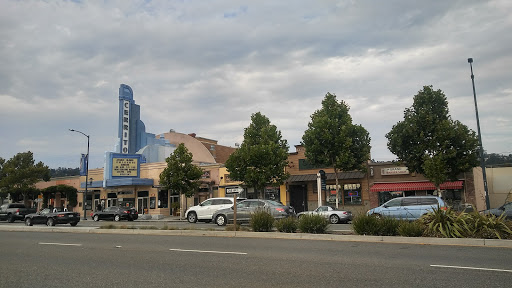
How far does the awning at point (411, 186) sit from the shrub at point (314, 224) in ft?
61.0

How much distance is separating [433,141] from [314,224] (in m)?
16.8

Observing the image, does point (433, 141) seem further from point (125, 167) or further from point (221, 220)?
point (125, 167)

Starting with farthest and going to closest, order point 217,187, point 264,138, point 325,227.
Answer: point 217,187 → point 264,138 → point 325,227

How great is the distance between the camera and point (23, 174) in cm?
4969

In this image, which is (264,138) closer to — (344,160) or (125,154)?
(344,160)

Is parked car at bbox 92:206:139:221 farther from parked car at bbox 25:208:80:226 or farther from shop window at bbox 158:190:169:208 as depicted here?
shop window at bbox 158:190:169:208

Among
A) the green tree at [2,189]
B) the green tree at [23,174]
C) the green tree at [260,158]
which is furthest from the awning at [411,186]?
the green tree at [2,189]

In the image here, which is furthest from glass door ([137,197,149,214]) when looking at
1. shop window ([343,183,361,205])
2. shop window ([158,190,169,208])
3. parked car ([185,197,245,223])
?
shop window ([343,183,361,205])

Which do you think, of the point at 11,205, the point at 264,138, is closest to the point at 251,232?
the point at 264,138

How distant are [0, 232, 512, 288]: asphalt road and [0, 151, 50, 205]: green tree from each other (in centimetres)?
4281

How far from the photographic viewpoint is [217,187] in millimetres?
41406

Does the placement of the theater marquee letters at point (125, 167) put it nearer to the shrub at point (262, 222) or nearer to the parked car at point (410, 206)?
the parked car at point (410, 206)

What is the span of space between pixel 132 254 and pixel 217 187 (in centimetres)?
3085

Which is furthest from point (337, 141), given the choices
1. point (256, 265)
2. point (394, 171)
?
point (256, 265)
